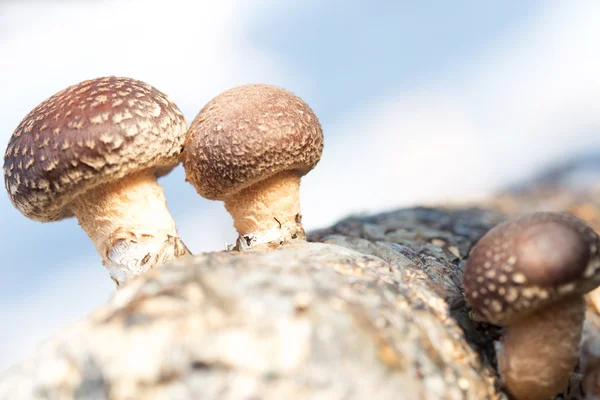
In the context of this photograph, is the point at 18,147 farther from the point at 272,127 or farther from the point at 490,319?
the point at 490,319

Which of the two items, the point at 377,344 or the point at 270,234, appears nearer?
the point at 377,344

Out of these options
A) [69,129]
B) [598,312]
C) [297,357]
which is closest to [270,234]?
[69,129]

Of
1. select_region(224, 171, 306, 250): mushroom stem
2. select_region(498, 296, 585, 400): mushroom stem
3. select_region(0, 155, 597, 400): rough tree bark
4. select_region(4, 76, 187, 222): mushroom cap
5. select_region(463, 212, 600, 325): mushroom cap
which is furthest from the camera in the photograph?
select_region(224, 171, 306, 250): mushroom stem

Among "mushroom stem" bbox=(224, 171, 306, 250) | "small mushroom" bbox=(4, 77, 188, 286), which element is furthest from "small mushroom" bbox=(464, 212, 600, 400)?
"small mushroom" bbox=(4, 77, 188, 286)

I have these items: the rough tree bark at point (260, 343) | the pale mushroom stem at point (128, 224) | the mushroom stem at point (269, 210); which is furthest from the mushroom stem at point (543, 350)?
the pale mushroom stem at point (128, 224)

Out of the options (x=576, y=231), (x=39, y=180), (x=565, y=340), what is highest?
(x=39, y=180)

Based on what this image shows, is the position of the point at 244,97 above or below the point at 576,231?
above

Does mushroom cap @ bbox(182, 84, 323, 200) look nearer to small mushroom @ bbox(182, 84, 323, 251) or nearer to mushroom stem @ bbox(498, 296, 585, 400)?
small mushroom @ bbox(182, 84, 323, 251)

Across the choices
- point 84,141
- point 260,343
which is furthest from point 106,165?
point 260,343
